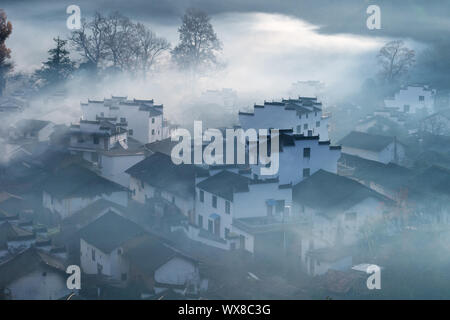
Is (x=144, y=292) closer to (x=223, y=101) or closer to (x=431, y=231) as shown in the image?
(x=431, y=231)

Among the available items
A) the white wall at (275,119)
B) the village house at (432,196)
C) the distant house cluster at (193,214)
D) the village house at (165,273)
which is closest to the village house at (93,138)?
the distant house cluster at (193,214)

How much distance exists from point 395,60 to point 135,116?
3500cm

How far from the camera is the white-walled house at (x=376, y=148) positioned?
147 feet

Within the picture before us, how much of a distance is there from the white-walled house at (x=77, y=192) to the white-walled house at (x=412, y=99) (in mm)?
37460

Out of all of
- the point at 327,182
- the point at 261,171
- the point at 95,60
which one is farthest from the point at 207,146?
the point at 95,60

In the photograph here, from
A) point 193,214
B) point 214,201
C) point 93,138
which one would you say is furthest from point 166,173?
point 93,138

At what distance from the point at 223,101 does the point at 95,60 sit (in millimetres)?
14769

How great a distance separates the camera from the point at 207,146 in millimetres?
35688

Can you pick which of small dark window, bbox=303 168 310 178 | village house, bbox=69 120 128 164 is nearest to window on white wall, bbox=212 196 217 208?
small dark window, bbox=303 168 310 178

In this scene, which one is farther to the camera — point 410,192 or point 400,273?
point 410,192

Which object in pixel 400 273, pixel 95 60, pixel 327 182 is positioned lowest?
pixel 400 273

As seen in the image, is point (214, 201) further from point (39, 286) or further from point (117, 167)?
point (117, 167)

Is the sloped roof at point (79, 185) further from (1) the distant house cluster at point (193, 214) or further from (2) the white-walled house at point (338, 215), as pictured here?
(2) the white-walled house at point (338, 215)

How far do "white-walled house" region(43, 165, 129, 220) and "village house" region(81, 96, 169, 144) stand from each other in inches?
583
